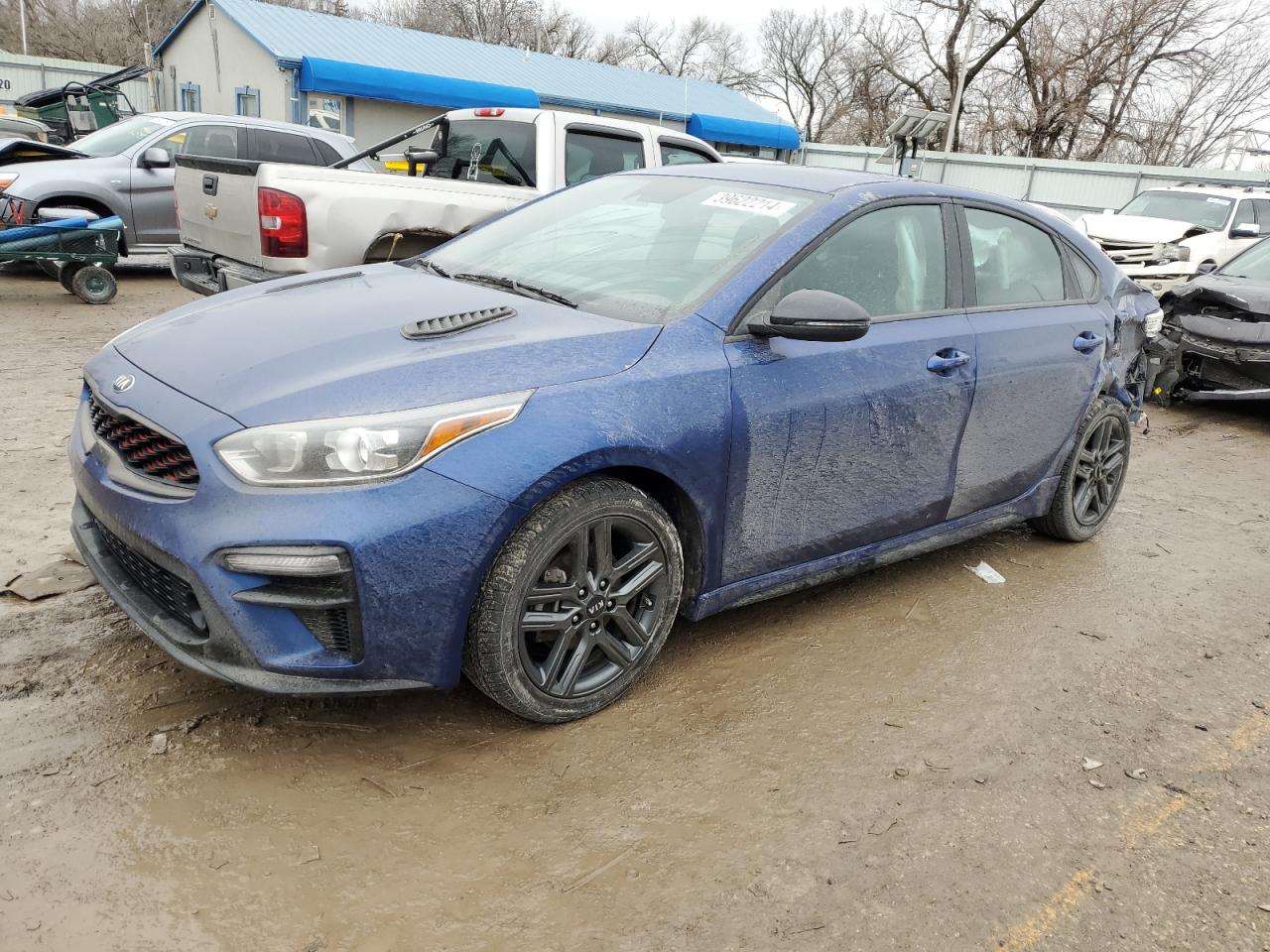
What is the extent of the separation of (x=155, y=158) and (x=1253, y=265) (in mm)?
10376

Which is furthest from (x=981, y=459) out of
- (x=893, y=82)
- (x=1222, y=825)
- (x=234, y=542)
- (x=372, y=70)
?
(x=893, y=82)

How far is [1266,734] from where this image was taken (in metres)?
3.36

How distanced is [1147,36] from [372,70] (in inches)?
1017

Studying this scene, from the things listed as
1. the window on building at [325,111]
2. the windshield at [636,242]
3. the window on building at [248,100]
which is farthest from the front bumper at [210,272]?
the window on building at [248,100]

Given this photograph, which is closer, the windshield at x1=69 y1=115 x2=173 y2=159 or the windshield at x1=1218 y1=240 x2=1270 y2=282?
the windshield at x1=1218 y1=240 x2=1270 y2=282

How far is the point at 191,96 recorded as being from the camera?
95.9 ft

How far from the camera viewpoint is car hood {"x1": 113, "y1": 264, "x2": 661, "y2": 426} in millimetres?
2629

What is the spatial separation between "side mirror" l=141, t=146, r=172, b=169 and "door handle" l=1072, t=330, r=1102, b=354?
8.92m

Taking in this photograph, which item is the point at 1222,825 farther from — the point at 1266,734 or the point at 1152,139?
the point at 1152,139

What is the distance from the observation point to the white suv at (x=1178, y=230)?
13.0 m

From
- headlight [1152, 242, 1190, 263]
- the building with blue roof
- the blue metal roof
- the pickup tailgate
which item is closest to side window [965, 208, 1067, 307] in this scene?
the pickup tailgate

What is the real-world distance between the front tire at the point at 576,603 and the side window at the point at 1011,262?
6.35ft

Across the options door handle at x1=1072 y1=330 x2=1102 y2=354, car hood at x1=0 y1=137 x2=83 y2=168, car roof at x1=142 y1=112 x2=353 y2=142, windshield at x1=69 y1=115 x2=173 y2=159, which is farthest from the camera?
car roof at x1=142 y1=112 x2=353 y2=142

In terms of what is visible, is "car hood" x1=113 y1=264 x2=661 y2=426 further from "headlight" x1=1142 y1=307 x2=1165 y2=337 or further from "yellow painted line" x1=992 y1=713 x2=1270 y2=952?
"headlight" x1=1142 y1=307 x2=1165 y2=337
